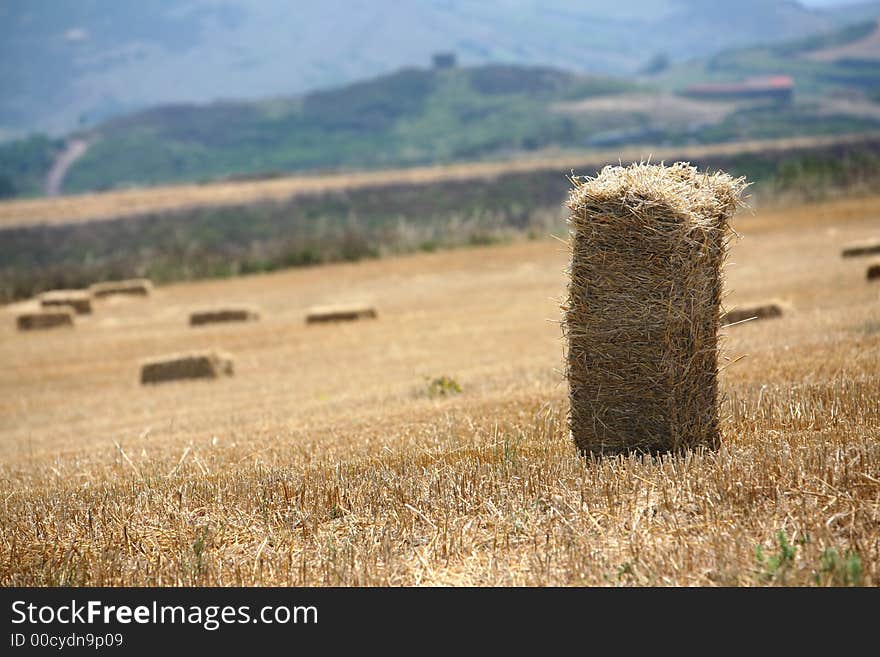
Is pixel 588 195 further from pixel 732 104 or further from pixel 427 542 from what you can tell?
pixel 732 104

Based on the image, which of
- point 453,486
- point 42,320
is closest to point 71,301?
point 42,320

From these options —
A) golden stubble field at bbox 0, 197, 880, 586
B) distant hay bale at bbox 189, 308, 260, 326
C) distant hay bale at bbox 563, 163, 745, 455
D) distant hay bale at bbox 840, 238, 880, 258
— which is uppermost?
distant hay bale at bbox 563, 163, 745, 455

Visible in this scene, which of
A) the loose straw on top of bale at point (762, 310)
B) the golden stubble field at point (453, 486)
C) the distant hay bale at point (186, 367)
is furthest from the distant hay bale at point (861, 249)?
the distant hay bale at point (186, 367)

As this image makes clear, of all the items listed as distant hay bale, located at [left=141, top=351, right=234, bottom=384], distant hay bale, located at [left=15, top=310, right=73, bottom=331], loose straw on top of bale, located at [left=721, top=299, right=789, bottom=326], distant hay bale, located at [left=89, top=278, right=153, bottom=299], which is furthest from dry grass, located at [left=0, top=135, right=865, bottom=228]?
loose straw on top of bale, located at [left=721, top=299, right=789, bottom=326]

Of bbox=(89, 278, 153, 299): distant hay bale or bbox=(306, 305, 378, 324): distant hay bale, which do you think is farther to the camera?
bbox=(89, 278, 153, 299): distant hay bale

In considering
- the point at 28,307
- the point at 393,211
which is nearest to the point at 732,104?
the point at 393,211

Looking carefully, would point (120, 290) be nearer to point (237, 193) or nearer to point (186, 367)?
point (186, 367)

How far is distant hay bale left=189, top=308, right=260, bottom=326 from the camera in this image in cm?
2548

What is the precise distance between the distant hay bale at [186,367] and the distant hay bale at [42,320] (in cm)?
874

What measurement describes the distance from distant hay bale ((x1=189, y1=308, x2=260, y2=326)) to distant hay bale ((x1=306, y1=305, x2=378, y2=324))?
2226 mm

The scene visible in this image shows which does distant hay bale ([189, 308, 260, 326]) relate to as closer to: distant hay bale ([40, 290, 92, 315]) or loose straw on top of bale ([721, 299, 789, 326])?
distant hay bale ([40, 290, 92, 315])

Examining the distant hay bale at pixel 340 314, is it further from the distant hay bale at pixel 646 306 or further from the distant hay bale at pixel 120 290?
the distant hay bale at pixel 646 306

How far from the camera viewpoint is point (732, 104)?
515 feet

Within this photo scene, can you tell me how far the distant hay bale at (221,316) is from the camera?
83.6 ft
